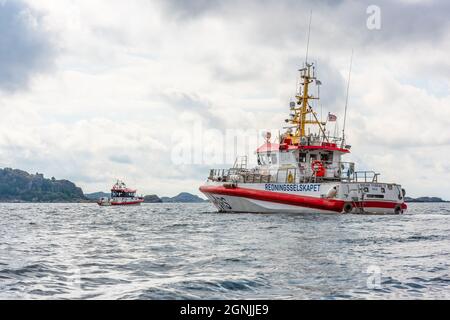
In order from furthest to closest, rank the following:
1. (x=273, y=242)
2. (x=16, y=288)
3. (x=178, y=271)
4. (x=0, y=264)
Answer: (x=273, y=242) → (x=0, y=264) → (x=178, y=271) → (x=16, y=288)

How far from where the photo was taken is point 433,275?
11867 mm

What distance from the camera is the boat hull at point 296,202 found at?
35.5 metres

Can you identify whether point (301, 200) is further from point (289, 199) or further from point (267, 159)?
point (267, 159)

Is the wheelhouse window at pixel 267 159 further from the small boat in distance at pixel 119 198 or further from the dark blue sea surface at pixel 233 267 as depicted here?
the small boat in distance at pixel 119 198

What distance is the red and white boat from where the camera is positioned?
35969 mm

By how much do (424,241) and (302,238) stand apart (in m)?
4.40

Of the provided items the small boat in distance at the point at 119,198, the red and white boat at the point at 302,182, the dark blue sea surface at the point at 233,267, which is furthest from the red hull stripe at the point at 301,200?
the small boat in distance at the point at 119,198

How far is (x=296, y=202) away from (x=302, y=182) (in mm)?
1859

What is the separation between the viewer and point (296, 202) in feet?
120

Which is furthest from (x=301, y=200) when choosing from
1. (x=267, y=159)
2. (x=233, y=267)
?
(x=233, y=267)

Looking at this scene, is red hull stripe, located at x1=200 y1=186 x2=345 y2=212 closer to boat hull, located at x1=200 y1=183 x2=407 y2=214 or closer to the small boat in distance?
boat hull, located at x1=200 y1=183 x2=407 y2=214

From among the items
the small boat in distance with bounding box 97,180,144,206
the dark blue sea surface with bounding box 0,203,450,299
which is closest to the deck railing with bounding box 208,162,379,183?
the dark blue sea surface with bounding box 0,203,450,299

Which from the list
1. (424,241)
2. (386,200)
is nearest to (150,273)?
(424,241)

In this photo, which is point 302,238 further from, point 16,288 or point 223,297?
point 16,288
